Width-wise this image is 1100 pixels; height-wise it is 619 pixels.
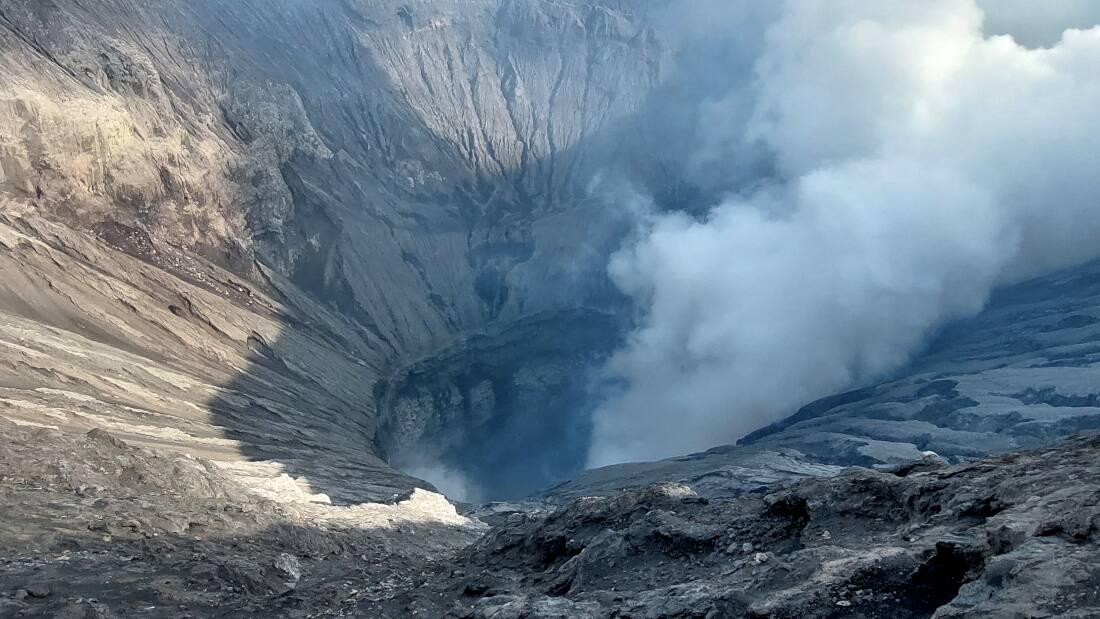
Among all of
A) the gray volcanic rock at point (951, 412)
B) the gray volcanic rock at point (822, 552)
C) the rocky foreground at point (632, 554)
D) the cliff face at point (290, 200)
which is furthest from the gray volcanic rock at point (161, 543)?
the gray volcanic rock at point (951, 412)

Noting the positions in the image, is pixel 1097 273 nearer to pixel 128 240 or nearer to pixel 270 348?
pixel 270 348

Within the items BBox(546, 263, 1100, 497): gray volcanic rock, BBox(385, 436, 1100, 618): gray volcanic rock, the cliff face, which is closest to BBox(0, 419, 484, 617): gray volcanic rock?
BBox(385, 436, 1100, 618): gray volcanic rock

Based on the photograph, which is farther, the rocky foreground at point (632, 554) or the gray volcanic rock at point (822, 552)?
A: the rocky foreground at point (632, 554)

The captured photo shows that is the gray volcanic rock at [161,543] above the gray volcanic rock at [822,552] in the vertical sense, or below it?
above

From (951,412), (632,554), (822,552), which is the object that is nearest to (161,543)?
(632,554)

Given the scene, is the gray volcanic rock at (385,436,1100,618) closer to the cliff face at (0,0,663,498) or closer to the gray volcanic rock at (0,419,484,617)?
the gray volcanic rock at (0,419,484,617)

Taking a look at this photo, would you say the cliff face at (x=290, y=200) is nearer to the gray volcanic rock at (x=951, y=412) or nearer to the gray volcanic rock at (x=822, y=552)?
the gray volcanic rock at (x=951, y=412)

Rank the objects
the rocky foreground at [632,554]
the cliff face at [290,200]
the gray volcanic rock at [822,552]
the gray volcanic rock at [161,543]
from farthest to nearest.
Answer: the cliff face at [290,200]
the gray volcanic rock at [161,543]
the rocky foreground at [632,554]
the gray volcanic rock at [822,552]

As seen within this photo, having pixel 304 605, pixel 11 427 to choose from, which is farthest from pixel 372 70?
pixel 304 605
